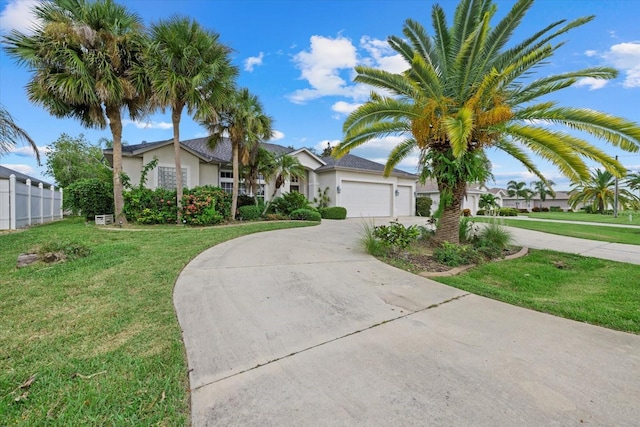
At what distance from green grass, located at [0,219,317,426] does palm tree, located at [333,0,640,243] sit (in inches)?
235

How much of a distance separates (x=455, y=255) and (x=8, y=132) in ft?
41.0

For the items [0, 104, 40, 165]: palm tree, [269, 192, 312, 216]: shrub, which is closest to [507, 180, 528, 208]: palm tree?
[269, 192, 312, 216]: shrub

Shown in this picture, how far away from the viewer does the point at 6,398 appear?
2123 millimetres

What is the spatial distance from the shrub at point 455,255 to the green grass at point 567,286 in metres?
0.33

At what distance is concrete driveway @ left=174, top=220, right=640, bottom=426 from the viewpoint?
1995mm

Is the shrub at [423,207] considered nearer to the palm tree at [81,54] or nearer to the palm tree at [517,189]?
the palm tree at [81,54]

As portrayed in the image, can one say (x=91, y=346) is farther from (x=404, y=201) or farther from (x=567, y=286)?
(x=404, y=201)

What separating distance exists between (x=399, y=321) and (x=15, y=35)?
53.7ft

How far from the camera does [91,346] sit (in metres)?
2.87

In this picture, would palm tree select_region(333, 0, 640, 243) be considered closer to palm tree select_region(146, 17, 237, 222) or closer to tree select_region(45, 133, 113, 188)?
palm tree select_region(146, 17, 237, 222)

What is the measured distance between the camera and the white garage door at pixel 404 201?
2272 cm

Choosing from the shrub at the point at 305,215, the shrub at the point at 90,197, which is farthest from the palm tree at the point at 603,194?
the shrub at the point at 90,197

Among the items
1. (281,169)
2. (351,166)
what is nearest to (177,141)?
(281,169)

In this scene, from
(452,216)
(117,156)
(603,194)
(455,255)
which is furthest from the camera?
(603,194)
